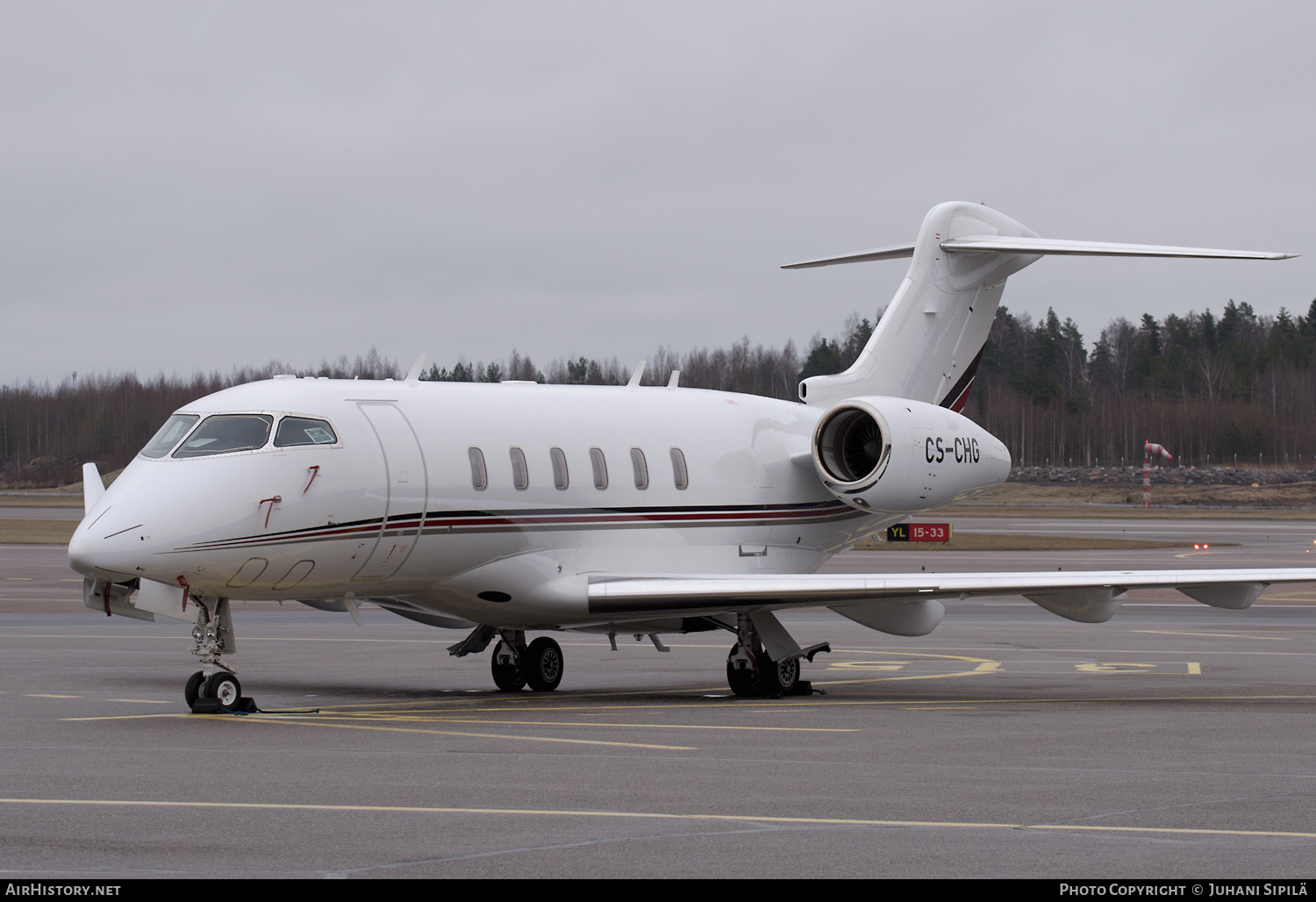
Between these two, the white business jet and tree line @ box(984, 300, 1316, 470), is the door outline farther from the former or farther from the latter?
tree line @ box(984, 300, 1316, 470)

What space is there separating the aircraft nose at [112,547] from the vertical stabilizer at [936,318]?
35.7ft

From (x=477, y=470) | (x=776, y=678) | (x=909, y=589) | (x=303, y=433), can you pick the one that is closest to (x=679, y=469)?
(x=776, y=678)

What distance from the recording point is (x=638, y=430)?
1939 cm

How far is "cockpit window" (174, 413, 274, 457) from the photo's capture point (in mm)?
15438

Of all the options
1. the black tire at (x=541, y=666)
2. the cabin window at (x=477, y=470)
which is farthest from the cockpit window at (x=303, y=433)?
the black tire at (x=541, y=666)

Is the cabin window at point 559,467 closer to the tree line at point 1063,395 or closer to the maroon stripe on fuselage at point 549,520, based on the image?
the maroon stripe on fuselage at point 549,520

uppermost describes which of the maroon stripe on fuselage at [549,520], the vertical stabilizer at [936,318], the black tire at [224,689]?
the vertical stabilizer at [936,318]

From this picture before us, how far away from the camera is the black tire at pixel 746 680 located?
18.2 meters

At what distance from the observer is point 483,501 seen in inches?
673

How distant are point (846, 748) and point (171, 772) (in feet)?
18.0

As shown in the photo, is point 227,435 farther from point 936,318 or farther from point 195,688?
point 936,318

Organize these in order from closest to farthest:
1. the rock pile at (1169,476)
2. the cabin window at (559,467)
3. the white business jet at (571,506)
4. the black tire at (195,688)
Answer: the white business jet at (571,506) < the black tire at (195,688) < the cabin window at (559,467) < the rock pile at (1169,476)

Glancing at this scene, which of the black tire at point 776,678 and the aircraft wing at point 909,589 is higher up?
the aircraft wing at point 909,589
